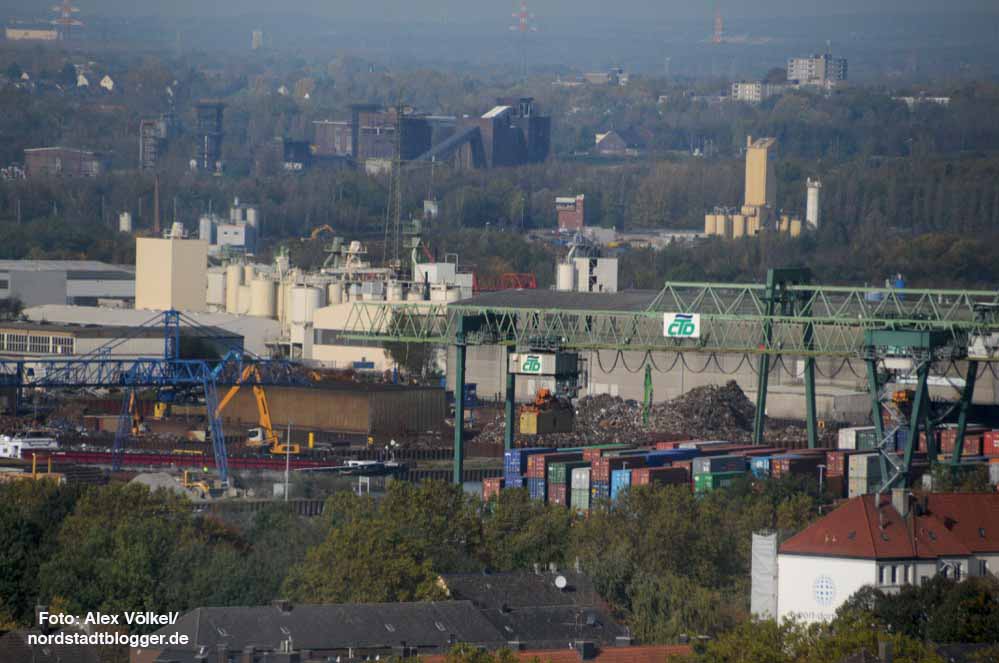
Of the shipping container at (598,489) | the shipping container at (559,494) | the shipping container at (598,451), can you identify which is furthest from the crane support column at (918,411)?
the shipping container at (598,451)

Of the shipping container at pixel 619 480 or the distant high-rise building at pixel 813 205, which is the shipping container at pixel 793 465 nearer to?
the shipping container at pixel 619 480

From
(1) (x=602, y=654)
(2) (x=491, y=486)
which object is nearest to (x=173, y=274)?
(2) (x=491, y=486)

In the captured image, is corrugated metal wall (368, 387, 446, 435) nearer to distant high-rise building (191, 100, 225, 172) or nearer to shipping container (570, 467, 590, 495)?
shipping container (570, 467, 590, 495)

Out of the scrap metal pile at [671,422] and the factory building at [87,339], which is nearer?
the scrap metal pile at [671,422]

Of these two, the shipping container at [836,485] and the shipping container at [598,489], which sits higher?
the shipping container at [836,485]

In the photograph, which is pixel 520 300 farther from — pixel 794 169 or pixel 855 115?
pixel 855 115

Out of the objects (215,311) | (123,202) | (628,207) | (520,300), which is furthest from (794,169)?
(520,300)

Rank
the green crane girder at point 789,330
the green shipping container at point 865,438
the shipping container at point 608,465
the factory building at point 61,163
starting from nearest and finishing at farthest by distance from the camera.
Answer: the green crane girder at point 789,330
the shipping container at point 608,465
the green shipping container at point 865,438
the factory building at point 61,163

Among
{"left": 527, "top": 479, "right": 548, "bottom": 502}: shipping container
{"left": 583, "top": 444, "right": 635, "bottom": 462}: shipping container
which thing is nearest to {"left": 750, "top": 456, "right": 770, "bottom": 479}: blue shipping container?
{"left": 583, "top": 444, "right": 635, "bottom": 462}: shipping container
